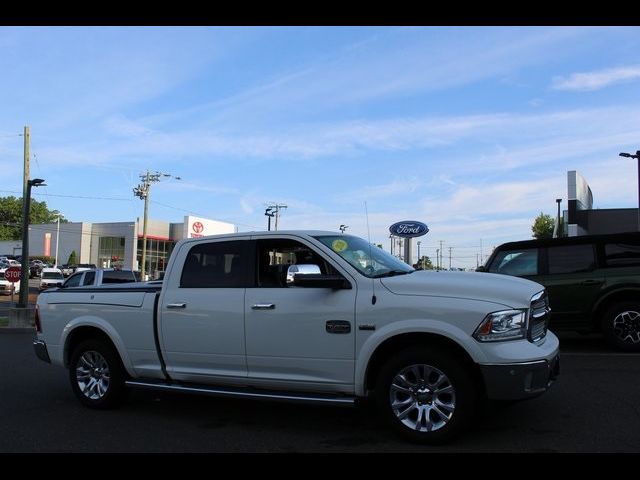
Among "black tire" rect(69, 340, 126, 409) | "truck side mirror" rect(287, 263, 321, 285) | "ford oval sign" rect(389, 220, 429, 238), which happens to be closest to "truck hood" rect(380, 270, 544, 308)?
"truck side mirror" rect(287, 263, 321, 285)

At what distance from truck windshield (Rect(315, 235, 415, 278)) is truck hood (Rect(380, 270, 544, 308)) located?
268 mm

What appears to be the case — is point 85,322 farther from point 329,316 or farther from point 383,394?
point 383,394

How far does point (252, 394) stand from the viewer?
557 centimetres

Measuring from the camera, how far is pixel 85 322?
6766 mm

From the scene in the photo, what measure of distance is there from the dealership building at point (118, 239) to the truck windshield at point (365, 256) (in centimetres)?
6061

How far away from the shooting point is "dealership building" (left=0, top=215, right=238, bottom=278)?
67.1m

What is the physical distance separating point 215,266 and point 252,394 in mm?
1388

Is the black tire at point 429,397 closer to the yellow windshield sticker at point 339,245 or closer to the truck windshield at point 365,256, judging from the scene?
the truck windshield at point 365,256

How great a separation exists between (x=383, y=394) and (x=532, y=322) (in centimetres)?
141

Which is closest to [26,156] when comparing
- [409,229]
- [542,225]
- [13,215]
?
[409,229]

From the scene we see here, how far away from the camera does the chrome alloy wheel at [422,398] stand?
196 inches

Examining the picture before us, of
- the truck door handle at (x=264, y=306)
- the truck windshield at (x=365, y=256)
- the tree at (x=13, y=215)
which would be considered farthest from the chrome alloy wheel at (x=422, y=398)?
the tree at (x=13, y=215)
